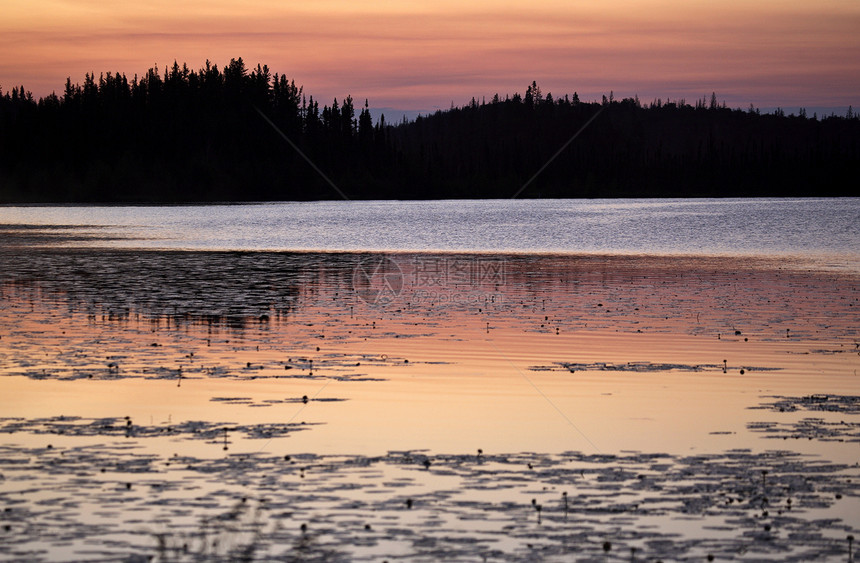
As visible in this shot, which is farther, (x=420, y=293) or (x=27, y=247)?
(x=27, y=247)

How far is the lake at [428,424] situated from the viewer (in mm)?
10891

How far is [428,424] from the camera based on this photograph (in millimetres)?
16266

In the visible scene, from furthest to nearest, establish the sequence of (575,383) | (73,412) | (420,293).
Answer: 1. (420,293)
2. (575,383)
3. (73,412)

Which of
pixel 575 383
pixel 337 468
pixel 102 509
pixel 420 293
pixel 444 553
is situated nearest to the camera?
pixel 444 553

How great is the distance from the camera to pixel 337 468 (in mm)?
13523

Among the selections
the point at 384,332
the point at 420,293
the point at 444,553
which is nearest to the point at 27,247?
the point at 420,293

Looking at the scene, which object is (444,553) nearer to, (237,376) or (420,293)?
(237,376)

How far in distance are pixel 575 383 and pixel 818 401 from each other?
4160 mm

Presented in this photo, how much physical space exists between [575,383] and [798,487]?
24.7 ft

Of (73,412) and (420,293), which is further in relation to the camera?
(420,293)

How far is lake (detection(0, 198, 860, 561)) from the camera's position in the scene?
10891 millimetres

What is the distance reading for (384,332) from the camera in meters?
27.8

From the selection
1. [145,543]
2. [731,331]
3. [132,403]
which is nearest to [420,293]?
[731,331]

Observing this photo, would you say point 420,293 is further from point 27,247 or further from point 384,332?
point 27,247
